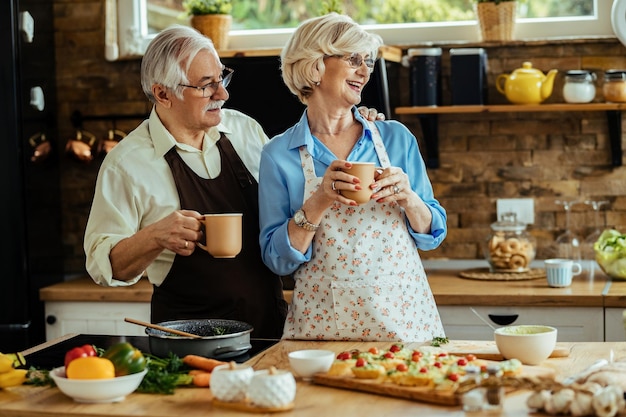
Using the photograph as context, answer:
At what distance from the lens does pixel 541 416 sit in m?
1.91

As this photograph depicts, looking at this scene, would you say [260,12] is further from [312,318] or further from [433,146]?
[312,318]

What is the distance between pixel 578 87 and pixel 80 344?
2.39 m

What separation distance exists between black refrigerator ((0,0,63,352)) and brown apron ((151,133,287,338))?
1432 mm

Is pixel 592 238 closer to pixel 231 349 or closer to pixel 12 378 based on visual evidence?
pixel 231 349

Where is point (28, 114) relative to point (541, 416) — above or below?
above

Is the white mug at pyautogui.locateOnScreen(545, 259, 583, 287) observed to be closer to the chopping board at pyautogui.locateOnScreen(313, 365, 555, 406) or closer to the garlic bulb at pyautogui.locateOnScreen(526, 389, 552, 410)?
the chopping board at pyautogui.locateOnScreen(313, 365, 555, 406)

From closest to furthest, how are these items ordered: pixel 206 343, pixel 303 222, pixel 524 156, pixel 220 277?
pixel 206 343 < pixel 303 222 < pixel 220 277 < pixel 524 156

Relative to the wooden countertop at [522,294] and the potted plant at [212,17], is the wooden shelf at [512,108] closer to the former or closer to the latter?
the wooden countertop at [522,294]

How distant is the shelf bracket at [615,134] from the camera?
4.19 m

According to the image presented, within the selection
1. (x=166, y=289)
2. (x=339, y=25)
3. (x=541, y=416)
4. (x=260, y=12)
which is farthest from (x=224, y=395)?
(x=260, y=12)

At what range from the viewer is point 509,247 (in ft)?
13.5

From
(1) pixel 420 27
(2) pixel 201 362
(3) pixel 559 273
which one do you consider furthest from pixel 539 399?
(1) pixel 420 27

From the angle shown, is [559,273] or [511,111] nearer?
[559,273]

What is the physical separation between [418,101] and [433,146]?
26cm
